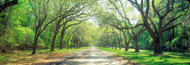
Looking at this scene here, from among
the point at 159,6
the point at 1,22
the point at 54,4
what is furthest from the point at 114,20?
the point at 1,22

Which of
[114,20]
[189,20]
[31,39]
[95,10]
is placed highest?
[95,10]

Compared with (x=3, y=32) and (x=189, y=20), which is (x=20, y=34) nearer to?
(x=3, y=32)

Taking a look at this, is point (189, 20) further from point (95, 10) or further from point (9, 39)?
point (9, 39)

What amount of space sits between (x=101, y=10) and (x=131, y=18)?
11103mm

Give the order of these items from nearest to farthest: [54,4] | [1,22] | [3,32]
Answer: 1. [3,32]
2. [1,22]
3. [54,4]

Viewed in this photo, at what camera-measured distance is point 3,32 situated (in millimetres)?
16656

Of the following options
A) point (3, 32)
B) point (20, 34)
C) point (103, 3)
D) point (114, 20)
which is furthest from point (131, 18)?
point (3, 32)

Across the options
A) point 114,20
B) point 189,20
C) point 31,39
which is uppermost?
point 114,20

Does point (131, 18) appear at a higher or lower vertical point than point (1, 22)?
higher

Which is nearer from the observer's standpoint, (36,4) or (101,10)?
(36,4)

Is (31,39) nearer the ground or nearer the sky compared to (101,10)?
nearer the ground

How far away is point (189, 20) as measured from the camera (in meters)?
13.9

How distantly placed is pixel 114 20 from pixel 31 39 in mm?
16012

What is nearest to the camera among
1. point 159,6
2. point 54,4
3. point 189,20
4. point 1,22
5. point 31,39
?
point 189,20
